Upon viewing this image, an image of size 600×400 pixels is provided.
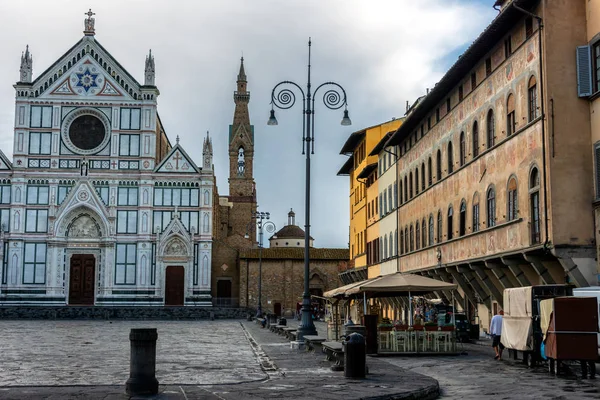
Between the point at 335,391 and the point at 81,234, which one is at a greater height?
the point at 81,234

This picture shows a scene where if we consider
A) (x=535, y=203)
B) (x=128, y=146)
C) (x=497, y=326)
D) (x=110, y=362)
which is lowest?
(x=110, y=362)

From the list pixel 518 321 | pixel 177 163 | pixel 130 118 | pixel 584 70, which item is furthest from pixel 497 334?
pixel 130 118

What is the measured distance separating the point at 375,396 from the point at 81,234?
2371 inches

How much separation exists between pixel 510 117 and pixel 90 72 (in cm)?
5056

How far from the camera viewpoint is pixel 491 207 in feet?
92.3

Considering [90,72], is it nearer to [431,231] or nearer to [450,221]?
[431,231]

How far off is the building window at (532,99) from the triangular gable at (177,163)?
48.0m

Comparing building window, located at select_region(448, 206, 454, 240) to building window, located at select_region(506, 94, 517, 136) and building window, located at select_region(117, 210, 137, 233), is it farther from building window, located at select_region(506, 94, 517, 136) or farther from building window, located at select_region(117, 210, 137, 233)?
building window, located at select_region(117, 210, 137, 233)

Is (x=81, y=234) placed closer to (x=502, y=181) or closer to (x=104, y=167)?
(x=104, y=167)

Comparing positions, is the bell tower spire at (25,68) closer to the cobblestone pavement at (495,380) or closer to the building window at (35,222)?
the building window at (35,222)

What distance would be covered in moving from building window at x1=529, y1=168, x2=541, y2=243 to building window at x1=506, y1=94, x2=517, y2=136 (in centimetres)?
245

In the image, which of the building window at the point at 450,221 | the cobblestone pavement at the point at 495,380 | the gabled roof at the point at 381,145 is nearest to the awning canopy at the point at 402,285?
the cobblestone pavement at the point at 495,380

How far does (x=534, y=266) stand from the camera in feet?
77.9

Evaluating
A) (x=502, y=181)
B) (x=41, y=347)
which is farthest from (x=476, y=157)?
(x=41, y=347)
